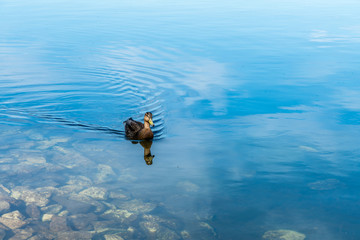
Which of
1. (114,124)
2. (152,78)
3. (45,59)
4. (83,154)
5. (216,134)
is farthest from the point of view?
(45,59)

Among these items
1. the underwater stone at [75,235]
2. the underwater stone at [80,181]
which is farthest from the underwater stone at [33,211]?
the underwater stone at [80,181]

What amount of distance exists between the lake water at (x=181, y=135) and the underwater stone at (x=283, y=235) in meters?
0.03

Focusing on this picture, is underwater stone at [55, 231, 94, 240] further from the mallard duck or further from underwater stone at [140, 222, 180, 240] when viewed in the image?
the mallard duck

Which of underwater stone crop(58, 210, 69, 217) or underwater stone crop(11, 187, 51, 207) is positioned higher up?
underwater stone crop(11, 187, 51, 207)

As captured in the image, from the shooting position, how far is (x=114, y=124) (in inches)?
483

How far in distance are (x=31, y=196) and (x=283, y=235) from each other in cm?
477

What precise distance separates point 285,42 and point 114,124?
1316 centimetres

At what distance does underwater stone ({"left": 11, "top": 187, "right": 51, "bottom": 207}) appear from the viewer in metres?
8.06

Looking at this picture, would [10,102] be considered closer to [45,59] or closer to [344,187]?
[45,59]

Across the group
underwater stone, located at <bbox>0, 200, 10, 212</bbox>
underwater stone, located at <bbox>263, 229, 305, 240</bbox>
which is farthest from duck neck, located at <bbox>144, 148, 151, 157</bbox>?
underwater stone, located at <bbox>263, 229, 305, 240</bbox>


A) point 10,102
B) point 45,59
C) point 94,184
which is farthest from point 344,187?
point 45,59

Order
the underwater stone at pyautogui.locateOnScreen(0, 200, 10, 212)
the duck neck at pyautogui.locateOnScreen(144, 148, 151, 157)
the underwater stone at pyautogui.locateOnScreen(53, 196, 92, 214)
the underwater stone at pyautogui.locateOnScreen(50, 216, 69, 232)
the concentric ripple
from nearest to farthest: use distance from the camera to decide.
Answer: the underwater stone at pyautogui.locateOnScreen(50, 216, 69, 232) → the underwater stone at pyautogui.locateOnScreen(0, 200, 10, 212) → the underwater stone at pyautogui.locateOnScreen(53, 196, 92, 214) → the duck neck at pyautogui.locateOnScreen(144, 148, 151, 157) → the concentric ripple

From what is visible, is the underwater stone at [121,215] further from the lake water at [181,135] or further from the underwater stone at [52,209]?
the underwater stone at [52,209]

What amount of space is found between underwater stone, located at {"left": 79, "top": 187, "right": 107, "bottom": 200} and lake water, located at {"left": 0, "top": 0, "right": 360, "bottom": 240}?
38 millimetres
